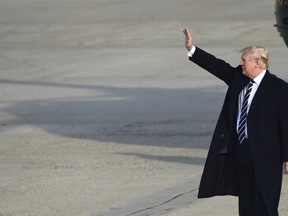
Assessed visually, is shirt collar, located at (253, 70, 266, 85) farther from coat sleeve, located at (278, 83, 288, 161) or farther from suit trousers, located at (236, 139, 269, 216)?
suit trousers, located at (236, 139, 269, 216)

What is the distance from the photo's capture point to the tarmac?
10656mm

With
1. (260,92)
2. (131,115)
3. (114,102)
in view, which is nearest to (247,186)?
(260,92)

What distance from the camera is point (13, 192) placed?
35.6 feet

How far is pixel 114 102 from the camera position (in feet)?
56.9

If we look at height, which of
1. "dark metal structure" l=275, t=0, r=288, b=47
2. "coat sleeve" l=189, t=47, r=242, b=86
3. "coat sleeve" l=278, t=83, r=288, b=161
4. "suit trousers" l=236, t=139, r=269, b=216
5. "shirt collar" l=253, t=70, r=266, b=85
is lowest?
"suit trousers" l=236, t=139, r=269, b=216

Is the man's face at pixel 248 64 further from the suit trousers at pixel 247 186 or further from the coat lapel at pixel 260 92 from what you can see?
the suit trousers at pixel 247 186

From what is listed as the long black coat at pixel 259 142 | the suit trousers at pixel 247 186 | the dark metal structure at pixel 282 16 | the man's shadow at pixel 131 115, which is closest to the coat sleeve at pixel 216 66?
the long black coat at pixel 259 142

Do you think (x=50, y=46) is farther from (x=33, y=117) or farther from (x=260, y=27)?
(x=33, y=117)

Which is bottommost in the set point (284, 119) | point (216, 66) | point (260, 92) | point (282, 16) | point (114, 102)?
point (114, 102)

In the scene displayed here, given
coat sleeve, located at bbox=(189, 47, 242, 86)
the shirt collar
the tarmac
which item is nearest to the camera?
the shirt collar

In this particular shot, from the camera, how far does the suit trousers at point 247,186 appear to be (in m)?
7.88

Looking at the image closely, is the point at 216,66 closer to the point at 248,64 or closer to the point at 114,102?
the point at 248,64

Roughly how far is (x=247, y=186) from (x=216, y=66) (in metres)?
0.93

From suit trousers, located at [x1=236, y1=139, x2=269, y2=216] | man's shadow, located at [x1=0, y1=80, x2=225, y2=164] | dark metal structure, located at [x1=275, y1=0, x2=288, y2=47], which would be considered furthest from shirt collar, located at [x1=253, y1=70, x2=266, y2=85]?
dark metal structure, located at [x1=275, y1=0, x2=288, y2=47]
